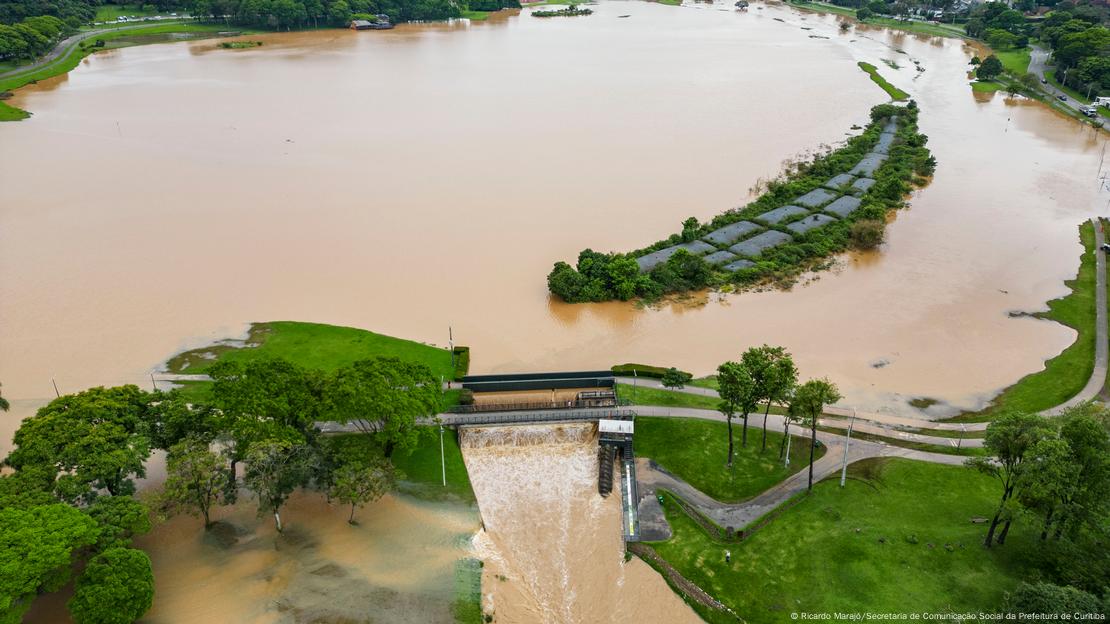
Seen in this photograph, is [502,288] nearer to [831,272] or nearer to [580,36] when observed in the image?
[831,272]

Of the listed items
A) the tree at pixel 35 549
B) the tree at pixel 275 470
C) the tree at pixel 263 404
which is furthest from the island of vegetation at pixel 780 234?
the tree at pixel 35 549

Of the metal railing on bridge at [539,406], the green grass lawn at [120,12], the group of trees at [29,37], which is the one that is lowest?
the metal railing on bridge at [539,406]

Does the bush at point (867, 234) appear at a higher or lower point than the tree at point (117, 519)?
higher

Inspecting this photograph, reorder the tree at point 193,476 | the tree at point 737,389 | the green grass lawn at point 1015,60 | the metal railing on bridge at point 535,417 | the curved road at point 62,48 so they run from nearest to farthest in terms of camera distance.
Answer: the tree at point 193,476 → the tree at point 737,389 → the metal railing on bridge at point 535,417 → the curved road at point 62,48 → the green grass lawn at point 1015,60

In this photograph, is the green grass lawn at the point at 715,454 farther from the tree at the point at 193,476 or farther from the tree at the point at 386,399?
the tree at the point at 193,476

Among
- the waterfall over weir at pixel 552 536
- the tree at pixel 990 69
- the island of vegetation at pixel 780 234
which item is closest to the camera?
the waterfall over weir at pixel 552 536

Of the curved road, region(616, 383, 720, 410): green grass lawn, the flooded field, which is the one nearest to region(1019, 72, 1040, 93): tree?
the flooded field
